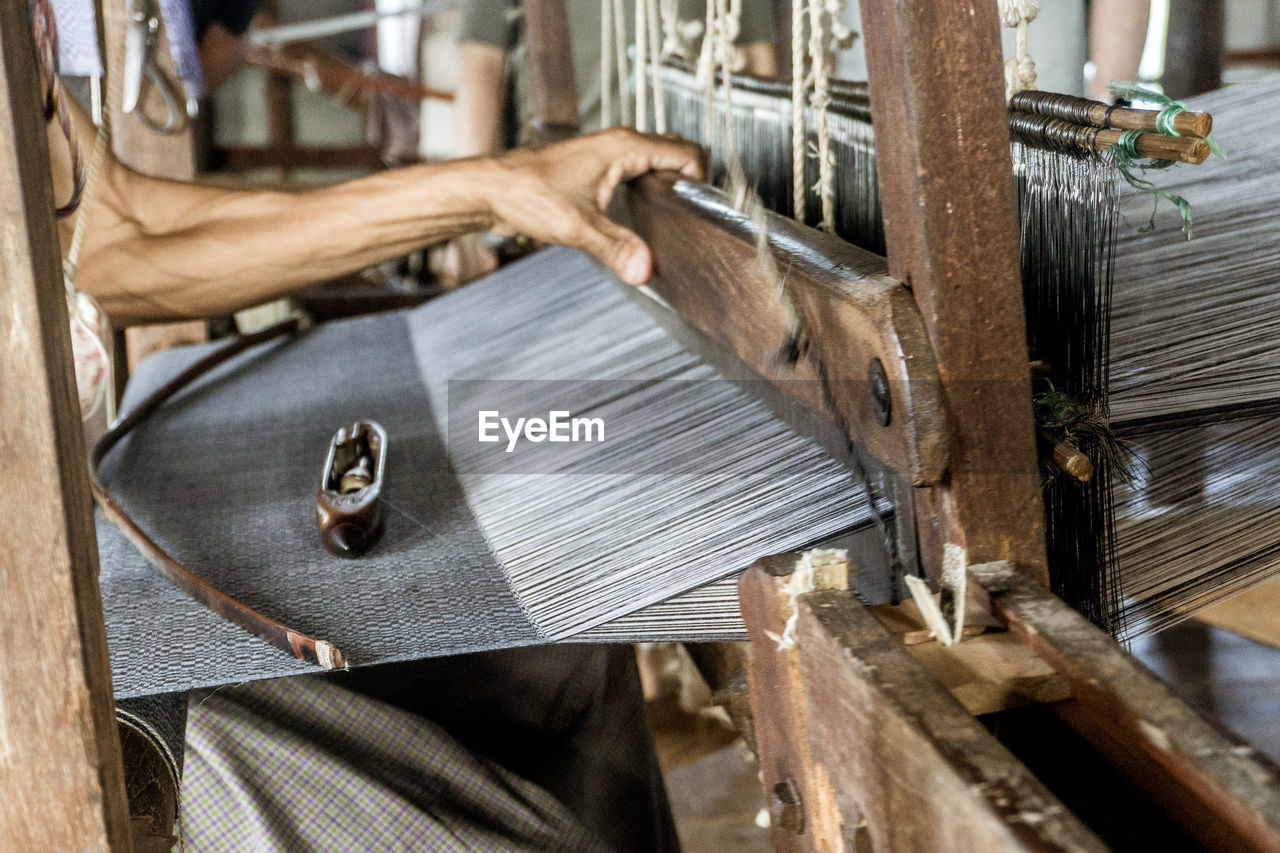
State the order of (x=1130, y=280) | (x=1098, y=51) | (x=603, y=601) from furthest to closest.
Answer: (x=1098, y=51) → (x=1130, y=280) → (x=603, y=601)

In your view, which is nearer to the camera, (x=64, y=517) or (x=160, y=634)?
(x=64, y=517)

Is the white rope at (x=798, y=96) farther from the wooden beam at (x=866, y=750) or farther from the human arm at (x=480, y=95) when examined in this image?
the human arm at (x=480, y=95)

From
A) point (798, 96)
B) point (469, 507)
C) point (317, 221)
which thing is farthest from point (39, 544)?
point (317, 221)

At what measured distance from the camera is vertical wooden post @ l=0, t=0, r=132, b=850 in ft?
1.86

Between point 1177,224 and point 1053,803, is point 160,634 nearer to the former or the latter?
point 1053,803

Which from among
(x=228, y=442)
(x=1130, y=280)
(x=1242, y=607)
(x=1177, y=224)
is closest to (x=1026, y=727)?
(x=1130, y=280)

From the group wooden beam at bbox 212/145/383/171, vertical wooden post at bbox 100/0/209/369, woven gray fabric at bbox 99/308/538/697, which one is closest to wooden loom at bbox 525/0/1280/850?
woven gray fabric at bbox 99/308/538/697

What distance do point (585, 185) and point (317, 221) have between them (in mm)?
360

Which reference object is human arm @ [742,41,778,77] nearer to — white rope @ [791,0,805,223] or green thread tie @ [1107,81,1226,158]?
white rope @ [791,0,805,223]

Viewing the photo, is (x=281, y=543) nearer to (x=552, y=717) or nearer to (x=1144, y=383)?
(x=552, y=717)

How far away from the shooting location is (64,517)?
58cm

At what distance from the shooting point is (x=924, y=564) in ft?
2.46

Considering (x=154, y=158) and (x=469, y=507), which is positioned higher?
(x=154, y=158)

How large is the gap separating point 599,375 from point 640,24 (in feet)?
1.30
